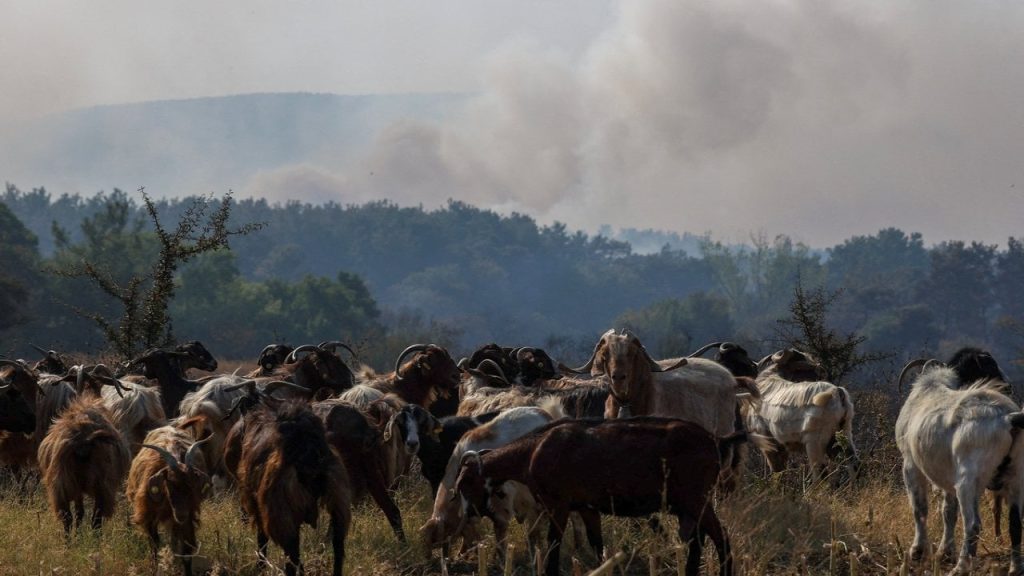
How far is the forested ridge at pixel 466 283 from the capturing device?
63.7 meters

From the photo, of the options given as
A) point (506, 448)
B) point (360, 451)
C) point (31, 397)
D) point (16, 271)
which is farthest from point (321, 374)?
point (16, 271)

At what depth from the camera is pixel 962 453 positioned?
838cm

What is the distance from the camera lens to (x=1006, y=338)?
265 feet

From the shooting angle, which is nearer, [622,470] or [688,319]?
[622,470]

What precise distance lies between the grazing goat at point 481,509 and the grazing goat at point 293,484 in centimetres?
82

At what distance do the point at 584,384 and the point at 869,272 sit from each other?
108 meters

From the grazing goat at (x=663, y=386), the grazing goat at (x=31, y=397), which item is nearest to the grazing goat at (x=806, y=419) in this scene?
the grazing goat at (x=663, y=386)

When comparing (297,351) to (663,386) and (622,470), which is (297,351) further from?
(622,470)

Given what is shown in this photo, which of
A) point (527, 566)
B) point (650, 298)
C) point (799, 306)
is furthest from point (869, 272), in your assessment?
point (527, 566)

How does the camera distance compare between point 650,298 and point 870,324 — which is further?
point 650,298

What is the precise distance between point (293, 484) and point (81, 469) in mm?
2321

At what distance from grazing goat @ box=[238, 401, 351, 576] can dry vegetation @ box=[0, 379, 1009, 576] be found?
28 centimetres

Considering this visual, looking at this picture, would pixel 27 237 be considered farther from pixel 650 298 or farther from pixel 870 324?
pixel 650 298

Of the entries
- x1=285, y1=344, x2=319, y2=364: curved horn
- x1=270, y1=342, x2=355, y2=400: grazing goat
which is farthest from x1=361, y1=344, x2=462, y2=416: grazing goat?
x1=285, y1=344, x2=319, y2=364: curved horn
